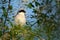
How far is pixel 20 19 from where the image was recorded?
1051 mm

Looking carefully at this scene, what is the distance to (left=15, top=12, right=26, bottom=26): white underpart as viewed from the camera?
38.5 inches

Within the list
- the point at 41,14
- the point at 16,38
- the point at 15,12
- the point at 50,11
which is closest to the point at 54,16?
the point at 50,11

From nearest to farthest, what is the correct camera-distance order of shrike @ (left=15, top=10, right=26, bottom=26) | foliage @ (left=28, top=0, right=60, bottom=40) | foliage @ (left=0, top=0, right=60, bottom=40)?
1. foliage @ (left=0, top=0, right=60, bottom=40)
2. shrike @ (left=15, top=10, right=26, bottom=26)
3. foliage @ (left=28, top=0, right=60, bottom=40)

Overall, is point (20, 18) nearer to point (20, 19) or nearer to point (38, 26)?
point (20, 19)

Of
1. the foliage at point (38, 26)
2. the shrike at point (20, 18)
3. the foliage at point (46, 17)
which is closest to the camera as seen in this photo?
the foliage at point (38, 26)

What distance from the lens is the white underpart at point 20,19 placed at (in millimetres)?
978

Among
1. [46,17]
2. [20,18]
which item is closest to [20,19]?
[20,18]

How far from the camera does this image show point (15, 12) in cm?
108

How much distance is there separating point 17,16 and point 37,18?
215mm

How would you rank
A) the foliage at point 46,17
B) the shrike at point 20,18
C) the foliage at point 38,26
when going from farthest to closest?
the foliage at point 46,17
the shrike at point 20,18
the foliage at point 38,26

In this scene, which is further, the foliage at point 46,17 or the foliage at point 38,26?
the foliage at point 46,17

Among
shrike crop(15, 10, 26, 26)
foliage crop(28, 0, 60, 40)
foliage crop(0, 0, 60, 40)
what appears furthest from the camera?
foliage crop(28, 0, 60, 40)

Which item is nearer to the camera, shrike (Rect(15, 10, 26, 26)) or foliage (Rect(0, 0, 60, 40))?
foliage (Rect(0, 0, 60, 40))

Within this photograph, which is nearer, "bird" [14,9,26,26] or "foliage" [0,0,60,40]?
"foliage" [0,0,60,40]
